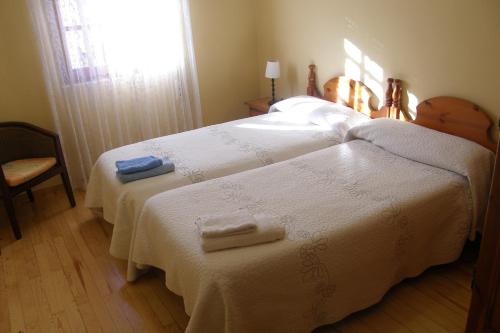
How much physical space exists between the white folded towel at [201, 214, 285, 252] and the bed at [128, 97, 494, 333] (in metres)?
0.03

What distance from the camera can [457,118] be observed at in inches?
98.3

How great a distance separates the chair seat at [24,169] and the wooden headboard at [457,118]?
8.63 feet

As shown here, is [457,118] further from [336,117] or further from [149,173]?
[149,173]

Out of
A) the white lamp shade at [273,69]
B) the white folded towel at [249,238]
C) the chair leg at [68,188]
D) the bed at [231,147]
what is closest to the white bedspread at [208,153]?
the bed at [231,147]

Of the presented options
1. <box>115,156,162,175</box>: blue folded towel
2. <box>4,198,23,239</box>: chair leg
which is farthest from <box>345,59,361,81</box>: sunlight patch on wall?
<box>4,198,23,239</box>: chair leg

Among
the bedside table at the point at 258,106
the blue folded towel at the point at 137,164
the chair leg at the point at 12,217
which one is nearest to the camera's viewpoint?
the blue folded towel at the point at 137,164

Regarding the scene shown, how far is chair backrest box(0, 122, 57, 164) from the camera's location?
3.16m

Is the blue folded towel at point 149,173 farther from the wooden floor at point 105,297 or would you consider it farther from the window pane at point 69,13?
the window pane at point 69,13

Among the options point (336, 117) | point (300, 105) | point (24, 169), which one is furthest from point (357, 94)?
point (24, 169)

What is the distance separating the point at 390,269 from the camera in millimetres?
1996

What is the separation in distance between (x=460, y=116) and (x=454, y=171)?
446 millimetres

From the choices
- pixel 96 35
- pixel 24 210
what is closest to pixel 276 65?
pixel 96 35

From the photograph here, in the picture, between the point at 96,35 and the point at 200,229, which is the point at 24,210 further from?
the point at 200,229

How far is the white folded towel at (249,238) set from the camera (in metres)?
1.71
